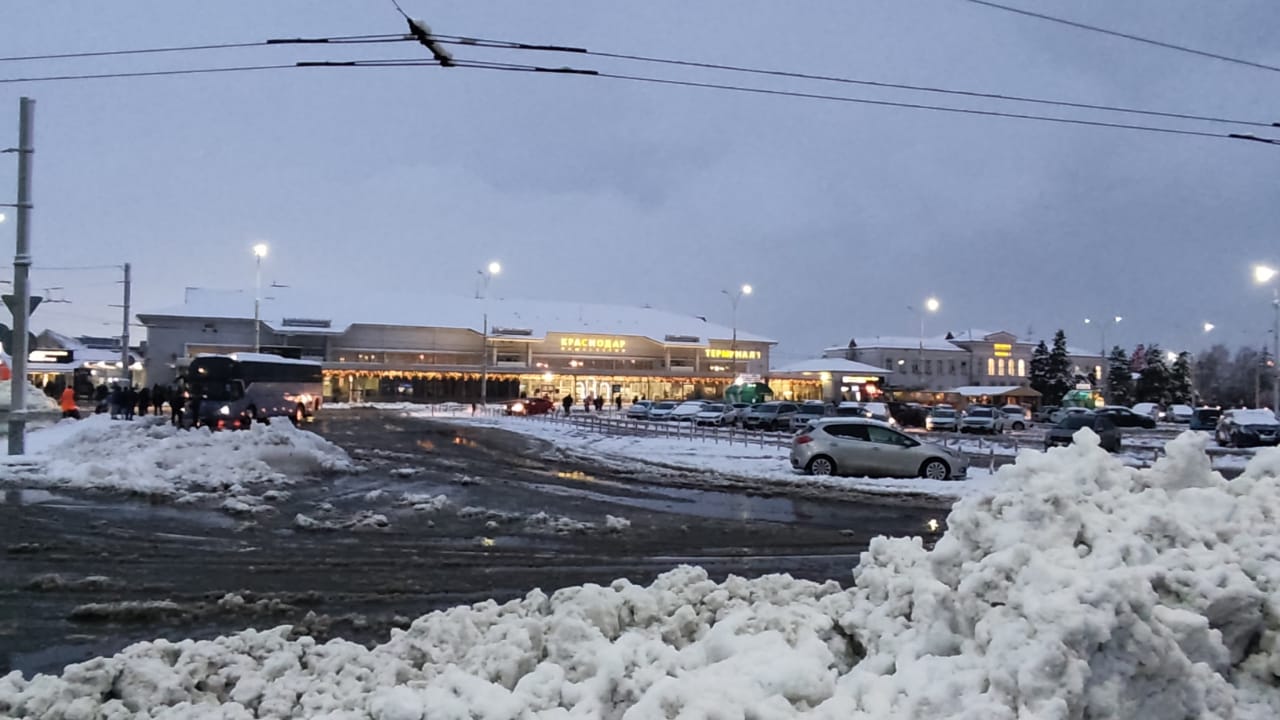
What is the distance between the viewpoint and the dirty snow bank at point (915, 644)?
412 cm

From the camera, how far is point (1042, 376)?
91812 millimetres

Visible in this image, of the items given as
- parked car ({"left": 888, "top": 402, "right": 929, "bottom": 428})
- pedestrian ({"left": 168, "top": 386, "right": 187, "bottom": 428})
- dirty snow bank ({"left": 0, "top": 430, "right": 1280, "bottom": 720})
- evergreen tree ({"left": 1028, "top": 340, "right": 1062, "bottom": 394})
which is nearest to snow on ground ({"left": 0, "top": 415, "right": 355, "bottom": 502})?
dirty snow bank ({"left": 0, "top": 430, "right": 1280, "bottom": 720})

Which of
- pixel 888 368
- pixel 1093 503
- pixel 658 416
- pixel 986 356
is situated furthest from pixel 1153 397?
pixel 1093 503

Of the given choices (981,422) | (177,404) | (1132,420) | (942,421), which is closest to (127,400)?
(177,404)

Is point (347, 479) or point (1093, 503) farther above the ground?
point (1093, 503)

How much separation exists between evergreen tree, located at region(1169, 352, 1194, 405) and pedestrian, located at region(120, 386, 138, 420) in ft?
308

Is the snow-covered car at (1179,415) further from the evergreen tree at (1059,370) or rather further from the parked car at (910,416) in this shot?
the parked car at (910,416)

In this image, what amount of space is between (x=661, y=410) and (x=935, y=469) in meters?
37.5

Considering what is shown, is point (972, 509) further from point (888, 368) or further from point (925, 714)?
point (888, 368)

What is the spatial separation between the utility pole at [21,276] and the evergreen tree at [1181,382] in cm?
9879

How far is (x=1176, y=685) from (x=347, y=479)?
18.0 metres

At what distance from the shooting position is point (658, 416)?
55.3m

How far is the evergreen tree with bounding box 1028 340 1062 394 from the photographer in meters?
90.1

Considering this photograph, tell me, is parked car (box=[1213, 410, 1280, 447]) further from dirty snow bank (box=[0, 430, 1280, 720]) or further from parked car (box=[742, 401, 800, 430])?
dirty snow bank (box=[0, 430, 1280, 720])
